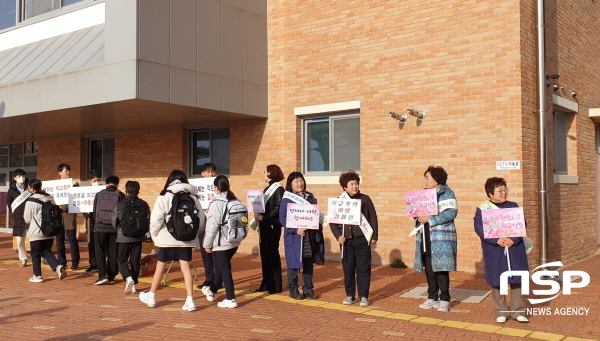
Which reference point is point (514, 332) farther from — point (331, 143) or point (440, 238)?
point (331, 143)

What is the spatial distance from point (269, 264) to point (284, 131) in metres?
4.81

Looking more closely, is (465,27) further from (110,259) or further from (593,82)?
(110,259)

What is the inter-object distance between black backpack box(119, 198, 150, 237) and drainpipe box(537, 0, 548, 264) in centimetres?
676

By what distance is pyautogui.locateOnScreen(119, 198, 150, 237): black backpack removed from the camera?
8.77 metres

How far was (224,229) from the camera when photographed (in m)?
7.73

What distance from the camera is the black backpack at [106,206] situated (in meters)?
9.45

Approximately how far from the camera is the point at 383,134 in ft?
38.0

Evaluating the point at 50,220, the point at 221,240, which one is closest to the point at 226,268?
the point at 221,240

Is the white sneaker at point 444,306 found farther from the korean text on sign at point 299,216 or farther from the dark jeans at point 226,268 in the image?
the dark jeans at point 226,268

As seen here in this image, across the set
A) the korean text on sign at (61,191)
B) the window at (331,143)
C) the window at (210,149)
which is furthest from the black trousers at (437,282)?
the window at (210,149)

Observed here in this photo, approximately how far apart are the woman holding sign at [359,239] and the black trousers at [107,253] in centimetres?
388

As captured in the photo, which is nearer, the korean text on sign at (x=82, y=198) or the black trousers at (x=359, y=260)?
the black trousers at (x=359, y=260)

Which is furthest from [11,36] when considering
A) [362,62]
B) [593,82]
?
[593,82]

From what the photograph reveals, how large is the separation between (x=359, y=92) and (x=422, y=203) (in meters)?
4.99
